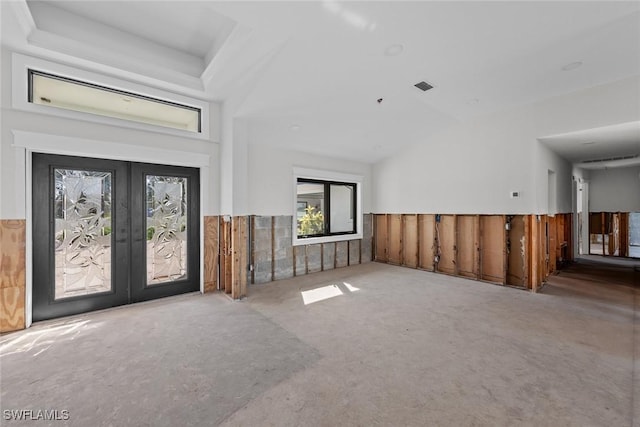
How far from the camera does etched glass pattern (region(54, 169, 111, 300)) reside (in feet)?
10.7

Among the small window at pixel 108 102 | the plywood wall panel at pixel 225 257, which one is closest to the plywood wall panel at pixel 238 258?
the plywood wall panel at pixel 225 257

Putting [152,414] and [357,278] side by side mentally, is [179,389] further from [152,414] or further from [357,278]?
[357,278]

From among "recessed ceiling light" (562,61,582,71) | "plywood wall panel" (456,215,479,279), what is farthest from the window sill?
"recessed ceiling light" (562,61,582,71)

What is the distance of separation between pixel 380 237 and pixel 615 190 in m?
7.30

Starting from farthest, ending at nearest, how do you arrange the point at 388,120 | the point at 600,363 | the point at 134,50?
the point at 388,120, the point at 134,50, the point at 600,363

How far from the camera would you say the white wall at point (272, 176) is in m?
4.95

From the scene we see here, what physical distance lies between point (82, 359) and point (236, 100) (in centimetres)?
355

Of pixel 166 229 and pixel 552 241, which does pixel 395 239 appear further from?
pixel 166 229

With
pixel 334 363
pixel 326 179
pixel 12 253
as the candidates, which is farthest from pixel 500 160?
pixel 12 253

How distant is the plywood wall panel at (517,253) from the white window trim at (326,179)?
10.4 ft

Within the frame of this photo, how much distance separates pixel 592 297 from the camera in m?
4.12

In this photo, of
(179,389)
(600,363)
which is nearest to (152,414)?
(179,389)

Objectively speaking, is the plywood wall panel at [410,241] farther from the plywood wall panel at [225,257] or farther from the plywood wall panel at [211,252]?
the plywood wall panel at [211,252]

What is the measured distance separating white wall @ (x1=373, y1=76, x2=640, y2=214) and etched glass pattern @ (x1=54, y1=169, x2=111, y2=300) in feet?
18.0
